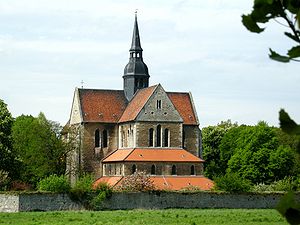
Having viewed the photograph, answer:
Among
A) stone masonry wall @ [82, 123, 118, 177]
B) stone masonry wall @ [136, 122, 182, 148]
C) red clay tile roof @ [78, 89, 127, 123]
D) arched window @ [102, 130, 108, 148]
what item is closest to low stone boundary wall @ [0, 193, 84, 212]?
stone masonry wall @ [136, 122, 182, 148]

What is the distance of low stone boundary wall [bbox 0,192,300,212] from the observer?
157 ft

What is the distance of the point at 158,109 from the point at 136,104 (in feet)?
8.95

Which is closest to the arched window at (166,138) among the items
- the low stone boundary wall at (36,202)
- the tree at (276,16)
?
the low stone boundary wall at (36,202)

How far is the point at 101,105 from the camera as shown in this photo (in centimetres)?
7475

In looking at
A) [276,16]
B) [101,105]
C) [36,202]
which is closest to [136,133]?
[101,105]

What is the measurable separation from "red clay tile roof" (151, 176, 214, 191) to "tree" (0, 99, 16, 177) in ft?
38.5

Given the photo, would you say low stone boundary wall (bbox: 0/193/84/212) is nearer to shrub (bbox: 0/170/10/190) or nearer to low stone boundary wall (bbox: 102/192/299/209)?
low stone boundary wall (bbox: 102/192/299/209)

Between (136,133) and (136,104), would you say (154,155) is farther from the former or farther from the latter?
(136,104)

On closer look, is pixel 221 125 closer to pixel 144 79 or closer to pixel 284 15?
pixel 144 79

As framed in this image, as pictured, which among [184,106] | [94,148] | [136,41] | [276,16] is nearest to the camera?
[276,16]

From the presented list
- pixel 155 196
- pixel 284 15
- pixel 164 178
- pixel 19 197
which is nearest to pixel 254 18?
pixel 284 15

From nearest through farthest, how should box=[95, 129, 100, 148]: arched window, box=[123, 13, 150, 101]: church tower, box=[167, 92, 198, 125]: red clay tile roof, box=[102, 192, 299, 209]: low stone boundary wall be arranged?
box=[102, 192, 299, 209]: low stone boundary wall → box=[95, 129, 100, 148]: arched window → box=[167, 92, 198, 125]: red clay tile roof → box=[123, 13, 150, 101]: church tower

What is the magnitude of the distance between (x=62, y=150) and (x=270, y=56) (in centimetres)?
6885

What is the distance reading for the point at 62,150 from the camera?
233 ft
